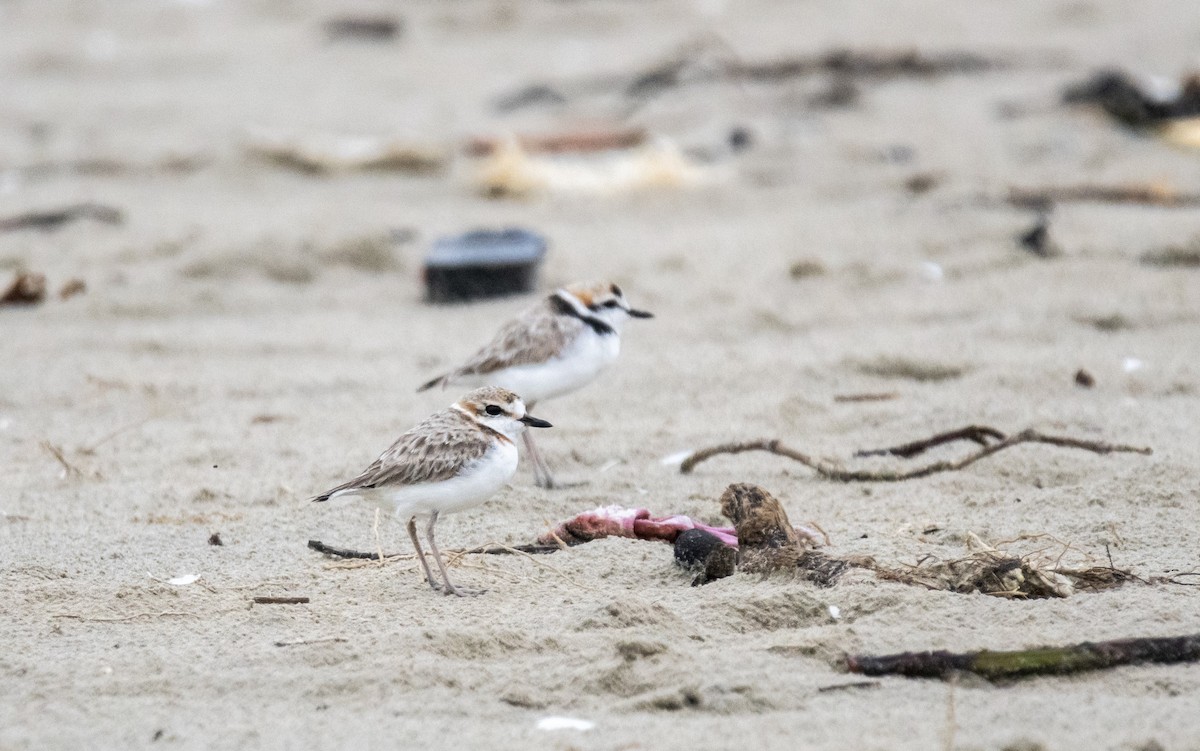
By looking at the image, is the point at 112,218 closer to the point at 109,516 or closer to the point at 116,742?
the point at 109,516

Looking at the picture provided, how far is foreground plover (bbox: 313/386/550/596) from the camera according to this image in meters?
4.39

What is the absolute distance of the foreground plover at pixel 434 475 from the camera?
14.4 ft

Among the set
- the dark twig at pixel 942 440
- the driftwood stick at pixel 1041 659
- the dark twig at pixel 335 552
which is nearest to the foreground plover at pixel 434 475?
the dark twig at pixel 335 552

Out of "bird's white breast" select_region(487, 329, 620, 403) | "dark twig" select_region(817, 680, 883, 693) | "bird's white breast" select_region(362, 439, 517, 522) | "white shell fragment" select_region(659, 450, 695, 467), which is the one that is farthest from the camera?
"bird's white breast" select_region(487, 329, 620, 403)

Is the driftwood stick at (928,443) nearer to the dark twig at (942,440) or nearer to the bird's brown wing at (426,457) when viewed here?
the dark twig at (942,440)

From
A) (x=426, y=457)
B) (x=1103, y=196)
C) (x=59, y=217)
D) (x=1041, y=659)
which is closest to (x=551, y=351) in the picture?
(x=426, y=457)

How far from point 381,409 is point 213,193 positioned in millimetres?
4635

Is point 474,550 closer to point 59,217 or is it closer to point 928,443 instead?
point 928,443

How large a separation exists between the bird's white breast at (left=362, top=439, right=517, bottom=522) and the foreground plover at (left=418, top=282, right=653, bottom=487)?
3.96ft

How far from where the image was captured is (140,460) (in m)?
5.74

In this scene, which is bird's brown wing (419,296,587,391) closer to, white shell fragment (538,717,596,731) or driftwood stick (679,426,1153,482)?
driftwood stick (679,426,1153,482)

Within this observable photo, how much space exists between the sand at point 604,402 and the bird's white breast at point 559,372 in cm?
24

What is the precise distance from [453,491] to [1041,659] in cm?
168

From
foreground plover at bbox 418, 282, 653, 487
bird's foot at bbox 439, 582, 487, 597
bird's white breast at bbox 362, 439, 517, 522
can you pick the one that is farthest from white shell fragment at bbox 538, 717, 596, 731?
foreground plover at bbox 418, 282, 653, 487
